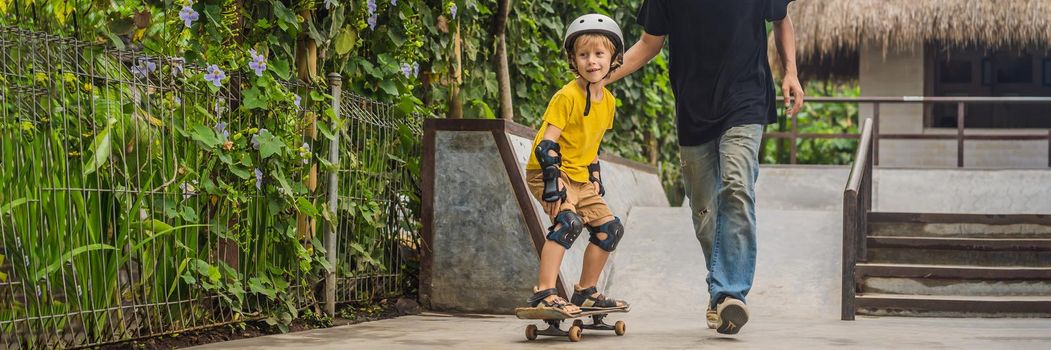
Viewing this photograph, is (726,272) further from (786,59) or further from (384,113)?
(384,113)

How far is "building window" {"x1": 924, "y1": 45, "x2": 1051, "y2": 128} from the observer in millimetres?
16906

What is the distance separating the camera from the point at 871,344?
468cm

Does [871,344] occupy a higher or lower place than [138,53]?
lower

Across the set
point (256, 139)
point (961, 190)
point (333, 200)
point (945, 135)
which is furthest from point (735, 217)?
point (945, 135)

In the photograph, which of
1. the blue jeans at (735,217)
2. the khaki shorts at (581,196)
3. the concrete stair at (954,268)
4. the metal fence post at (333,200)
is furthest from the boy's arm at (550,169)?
the concrete stair at (954,268)

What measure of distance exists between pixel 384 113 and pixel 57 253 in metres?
2.47

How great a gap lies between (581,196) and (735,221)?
587 mm

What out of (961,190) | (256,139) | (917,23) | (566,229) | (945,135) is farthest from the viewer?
(945,135)

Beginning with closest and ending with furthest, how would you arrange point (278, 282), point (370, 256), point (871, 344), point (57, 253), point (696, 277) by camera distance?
point (57, 253) → point (871, 344) → point (278, 282) → point (370, 256) → point (696, 277)

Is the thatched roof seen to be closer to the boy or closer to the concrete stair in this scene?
the concrete stair

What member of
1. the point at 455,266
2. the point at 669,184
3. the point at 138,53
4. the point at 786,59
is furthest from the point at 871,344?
the point at 669,184

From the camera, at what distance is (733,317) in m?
4.80

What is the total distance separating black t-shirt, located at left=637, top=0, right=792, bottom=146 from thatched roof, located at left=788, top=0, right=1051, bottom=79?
1070 cm

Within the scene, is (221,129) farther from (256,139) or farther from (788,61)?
(788,61)
